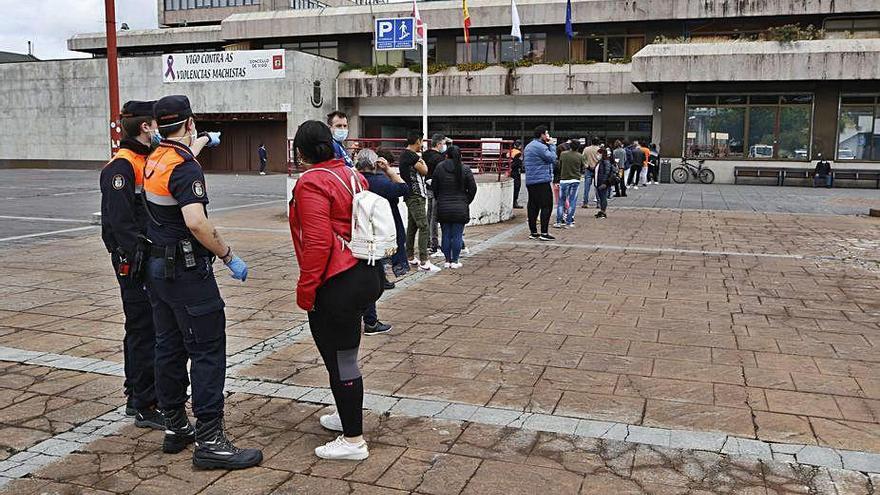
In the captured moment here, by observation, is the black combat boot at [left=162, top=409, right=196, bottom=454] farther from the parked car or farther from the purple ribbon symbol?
the purple ribbon symbol

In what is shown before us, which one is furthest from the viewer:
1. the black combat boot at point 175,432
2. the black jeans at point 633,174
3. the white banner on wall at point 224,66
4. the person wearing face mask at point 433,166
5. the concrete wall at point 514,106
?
the concrete wall at point 514,106

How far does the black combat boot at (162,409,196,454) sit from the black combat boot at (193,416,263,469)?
19 centimetres

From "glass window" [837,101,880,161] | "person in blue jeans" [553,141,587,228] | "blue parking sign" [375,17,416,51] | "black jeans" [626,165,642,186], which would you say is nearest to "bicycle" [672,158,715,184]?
"black jeans" [626,165,642,186]

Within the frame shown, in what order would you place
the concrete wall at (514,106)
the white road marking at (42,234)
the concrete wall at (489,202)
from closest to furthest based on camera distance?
1. the white road marking at (42,234)
2. the concrete wall at (489,202)
3. the concrete wall at (514,106)

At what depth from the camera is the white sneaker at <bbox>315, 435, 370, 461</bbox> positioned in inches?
150

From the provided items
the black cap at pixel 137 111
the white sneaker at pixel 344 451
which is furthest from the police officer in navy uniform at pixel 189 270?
the black cap at pixel 137 111

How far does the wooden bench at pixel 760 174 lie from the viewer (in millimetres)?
27695

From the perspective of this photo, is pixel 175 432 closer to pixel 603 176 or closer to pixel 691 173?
pixel 603 176

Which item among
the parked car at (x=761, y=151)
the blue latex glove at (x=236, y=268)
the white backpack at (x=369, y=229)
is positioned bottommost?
the blue latex glove at (x=236, y=268)

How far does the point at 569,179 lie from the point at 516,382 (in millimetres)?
8543

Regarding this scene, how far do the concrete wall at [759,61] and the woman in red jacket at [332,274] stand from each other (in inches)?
1035

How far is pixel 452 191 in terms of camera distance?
29.6 feet

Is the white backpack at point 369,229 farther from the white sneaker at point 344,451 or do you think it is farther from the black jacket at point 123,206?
the black jacket at point 123,206

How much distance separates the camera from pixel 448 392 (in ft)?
15.8
